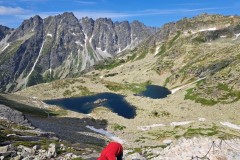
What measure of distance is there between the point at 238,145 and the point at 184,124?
9419 centimetres

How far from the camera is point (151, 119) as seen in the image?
488ft

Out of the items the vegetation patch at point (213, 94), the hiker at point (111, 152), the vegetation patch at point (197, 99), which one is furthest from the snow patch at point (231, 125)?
the hiker at point (111, 152)

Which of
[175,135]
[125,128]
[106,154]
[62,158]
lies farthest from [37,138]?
[125,128]

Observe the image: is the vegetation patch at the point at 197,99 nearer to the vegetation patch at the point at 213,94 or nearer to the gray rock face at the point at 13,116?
the vegetation patch at the point at 213,94

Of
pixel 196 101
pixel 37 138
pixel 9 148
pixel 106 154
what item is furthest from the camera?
pixel 196 101

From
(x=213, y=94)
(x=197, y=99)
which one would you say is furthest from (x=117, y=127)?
(x=213, y=94)

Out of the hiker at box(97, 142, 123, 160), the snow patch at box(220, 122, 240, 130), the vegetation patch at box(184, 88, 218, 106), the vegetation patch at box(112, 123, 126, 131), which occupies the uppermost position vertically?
the hiker at box(97, 142, 123, 160)

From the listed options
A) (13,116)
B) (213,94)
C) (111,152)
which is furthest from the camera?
(213,94)

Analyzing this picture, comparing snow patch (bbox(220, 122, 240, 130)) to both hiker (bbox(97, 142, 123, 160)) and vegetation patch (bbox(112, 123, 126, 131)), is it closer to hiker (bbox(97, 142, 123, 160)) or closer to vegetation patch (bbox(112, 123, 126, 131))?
vegetation patch (bbox(112, 123, 126, 131))

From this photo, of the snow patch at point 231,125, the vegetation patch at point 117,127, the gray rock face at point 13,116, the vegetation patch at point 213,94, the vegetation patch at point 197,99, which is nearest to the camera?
the gray rock face at point 13,116

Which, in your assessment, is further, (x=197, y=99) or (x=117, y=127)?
(x=197, y=99)

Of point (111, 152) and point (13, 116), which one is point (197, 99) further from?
point (111, 152)

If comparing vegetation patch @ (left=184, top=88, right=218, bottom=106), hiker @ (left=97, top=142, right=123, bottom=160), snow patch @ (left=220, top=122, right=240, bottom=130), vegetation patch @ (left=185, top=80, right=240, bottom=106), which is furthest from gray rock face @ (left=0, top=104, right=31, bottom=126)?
vegetation patch @ (left=185, top=80, right=240, bottom=106)

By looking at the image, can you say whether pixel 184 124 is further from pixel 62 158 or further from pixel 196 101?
pixel 62 158
